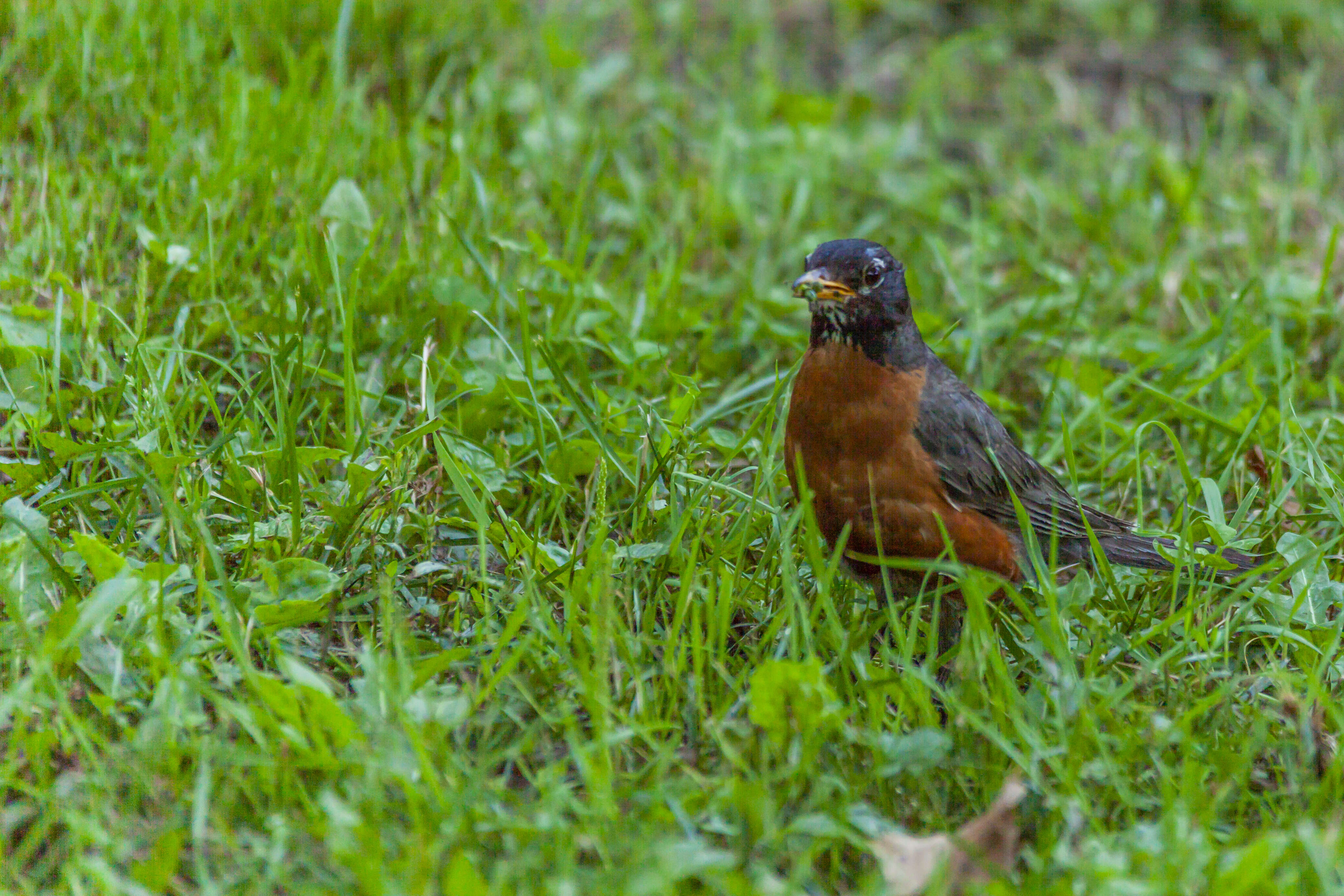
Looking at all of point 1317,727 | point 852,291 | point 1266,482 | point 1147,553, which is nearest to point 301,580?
point 852,291

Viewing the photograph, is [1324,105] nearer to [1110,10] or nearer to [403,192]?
[1110,10]

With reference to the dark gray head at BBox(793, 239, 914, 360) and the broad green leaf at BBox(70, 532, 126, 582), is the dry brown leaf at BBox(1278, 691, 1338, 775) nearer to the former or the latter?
the dark gray head at BBox(793, 239, 914, 360)

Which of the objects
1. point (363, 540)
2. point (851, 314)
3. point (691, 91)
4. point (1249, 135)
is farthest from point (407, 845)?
point (1249, 135)

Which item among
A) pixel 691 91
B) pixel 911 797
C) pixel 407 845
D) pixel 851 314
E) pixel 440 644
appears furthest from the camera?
pixel 691 91

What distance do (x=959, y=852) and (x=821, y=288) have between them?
1.63m

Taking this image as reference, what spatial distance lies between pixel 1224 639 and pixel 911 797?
971 mm

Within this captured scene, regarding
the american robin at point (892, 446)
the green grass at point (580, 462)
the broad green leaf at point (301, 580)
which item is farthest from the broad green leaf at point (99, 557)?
the american robin at point (892, 446)

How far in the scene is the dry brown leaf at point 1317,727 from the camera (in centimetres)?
282

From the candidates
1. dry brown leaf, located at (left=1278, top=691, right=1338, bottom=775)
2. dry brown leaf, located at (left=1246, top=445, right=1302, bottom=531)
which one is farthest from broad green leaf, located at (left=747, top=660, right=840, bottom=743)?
dry brown leaf, located at (left=1246, top=445, right=1302, bottom=531)

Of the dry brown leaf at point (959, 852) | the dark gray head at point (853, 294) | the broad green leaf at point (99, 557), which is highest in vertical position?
the dark gray head at point (853, 294)

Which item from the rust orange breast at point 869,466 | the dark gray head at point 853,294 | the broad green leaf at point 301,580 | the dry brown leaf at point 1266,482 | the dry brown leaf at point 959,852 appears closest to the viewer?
the dry brown leaf at point 959,852

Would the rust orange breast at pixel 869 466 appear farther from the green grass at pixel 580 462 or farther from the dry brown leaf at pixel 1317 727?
the dry brown leaf at pixel 1317 727

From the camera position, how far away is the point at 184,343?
4059 millimetres

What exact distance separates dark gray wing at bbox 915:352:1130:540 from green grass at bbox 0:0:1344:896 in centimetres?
24
